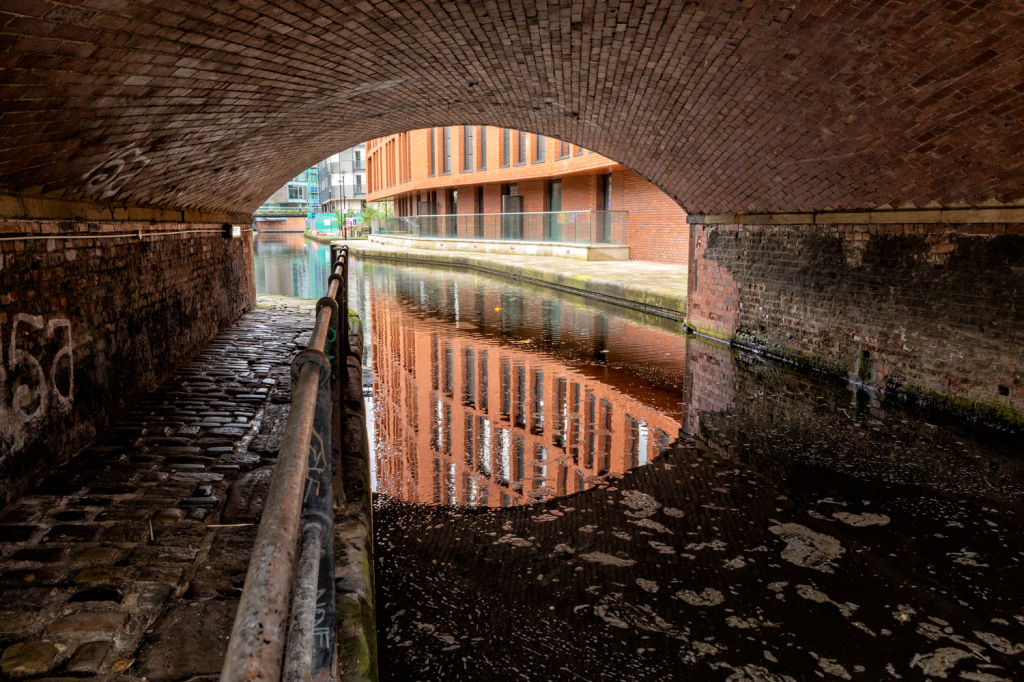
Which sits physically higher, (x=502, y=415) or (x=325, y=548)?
(x=325, y=548)

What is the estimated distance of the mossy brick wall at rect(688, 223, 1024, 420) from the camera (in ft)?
23.0

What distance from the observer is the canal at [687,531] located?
3.42 metres

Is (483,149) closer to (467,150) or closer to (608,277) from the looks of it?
(467,150)

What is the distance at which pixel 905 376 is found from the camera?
821cm

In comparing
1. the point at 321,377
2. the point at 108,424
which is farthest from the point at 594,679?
the point at 108,424

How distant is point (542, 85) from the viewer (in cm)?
992

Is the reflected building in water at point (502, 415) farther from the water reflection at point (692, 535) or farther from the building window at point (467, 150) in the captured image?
the building window at point (467, 150)

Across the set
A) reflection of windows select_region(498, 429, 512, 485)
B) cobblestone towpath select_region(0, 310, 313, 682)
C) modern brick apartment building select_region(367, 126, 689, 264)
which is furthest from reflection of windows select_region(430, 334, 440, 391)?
modern brick apartment building select_region(367, 126, 689, 264)

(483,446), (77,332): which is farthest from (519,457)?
(77,332)

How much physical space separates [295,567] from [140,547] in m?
2.89

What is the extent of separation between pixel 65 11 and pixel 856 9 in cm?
526

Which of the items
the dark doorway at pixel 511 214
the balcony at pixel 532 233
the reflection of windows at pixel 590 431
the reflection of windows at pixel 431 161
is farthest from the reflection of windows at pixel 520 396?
the reflection of windows at pixel 431 161

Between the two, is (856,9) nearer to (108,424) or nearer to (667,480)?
(667,480)

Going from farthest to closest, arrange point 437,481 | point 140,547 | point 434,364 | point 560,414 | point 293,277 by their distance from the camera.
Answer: point 293,277, point 434,364, point 560,414, point 437,481, point 140,547
